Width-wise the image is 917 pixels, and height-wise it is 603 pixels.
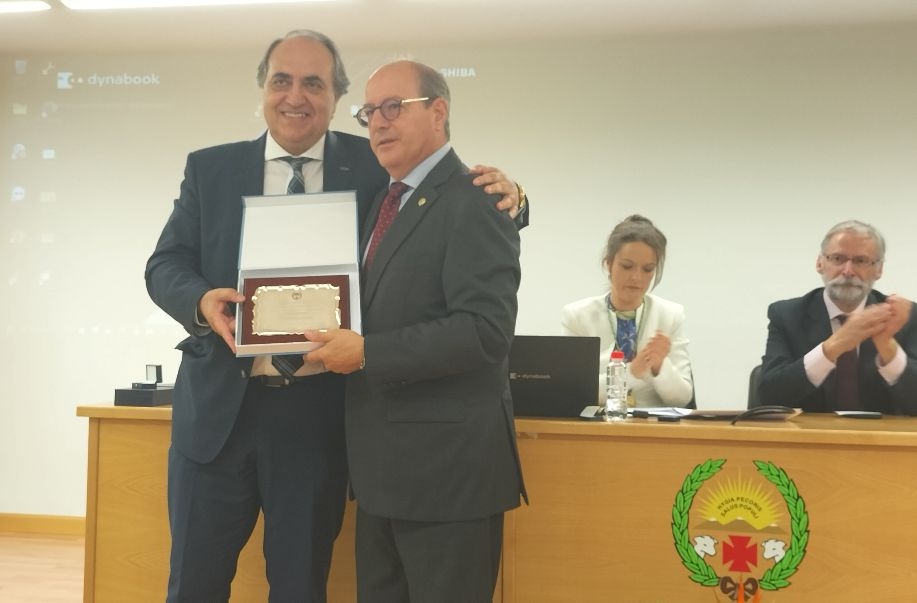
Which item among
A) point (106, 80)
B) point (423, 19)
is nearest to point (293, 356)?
point (423, 19)

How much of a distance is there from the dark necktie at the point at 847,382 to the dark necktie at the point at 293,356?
1.99 m

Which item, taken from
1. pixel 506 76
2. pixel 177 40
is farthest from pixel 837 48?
pixel 177 40

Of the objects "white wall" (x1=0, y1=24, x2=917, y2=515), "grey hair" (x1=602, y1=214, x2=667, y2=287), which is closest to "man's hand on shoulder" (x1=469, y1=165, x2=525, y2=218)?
"grey hair" (x1=602, y1=214, x2=667, y2=287)

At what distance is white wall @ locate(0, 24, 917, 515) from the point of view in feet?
14.4

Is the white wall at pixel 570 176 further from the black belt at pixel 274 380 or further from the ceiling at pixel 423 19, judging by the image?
the black belt at pixel 274 380

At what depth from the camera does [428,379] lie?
1.70 m

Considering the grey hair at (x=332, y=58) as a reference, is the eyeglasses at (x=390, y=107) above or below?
below

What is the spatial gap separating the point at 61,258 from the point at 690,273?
11.7ft

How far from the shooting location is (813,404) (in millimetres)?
3006

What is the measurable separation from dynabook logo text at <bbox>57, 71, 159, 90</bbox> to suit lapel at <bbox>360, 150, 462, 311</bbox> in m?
3.59

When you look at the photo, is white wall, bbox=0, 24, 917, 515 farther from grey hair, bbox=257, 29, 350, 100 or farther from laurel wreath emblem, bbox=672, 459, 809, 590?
grey hair, bbox=257, 29, 350, 100

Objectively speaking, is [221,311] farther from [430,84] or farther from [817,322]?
[817,322]

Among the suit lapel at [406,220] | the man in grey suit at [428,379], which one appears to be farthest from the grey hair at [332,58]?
the suit lapel at [406,220]

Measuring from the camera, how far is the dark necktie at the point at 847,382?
2.94 m
